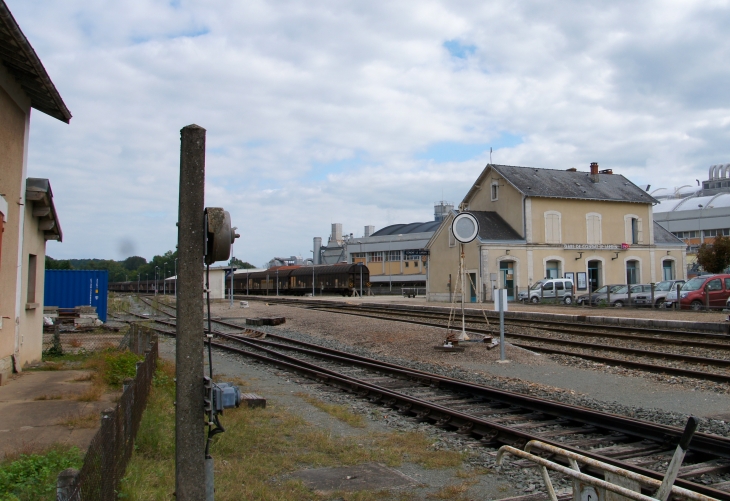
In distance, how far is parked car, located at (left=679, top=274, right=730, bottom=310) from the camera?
1088 inches

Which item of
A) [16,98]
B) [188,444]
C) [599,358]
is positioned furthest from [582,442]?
[16,98]

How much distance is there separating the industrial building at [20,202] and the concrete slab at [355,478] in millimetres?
6561

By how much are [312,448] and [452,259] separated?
3801cm

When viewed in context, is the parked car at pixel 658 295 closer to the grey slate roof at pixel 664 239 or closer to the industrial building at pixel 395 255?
the grey slate roof at pixel 664 239

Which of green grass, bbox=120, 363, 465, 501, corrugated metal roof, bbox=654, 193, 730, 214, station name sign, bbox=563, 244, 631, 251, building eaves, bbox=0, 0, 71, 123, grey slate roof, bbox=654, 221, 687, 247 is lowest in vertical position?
green grass, bbox=120, 363, 465, 501

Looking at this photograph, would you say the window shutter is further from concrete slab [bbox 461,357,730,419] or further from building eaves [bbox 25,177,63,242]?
building eaves [bbox 25,177,63,242]

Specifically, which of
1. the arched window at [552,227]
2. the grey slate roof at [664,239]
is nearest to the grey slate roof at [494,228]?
the arched window at [552,227]

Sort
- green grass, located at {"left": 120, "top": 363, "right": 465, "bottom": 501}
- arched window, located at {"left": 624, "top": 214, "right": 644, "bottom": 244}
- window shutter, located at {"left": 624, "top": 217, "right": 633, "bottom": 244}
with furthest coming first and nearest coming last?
arched window, located at {"left": 624, "top": 214, "right": 644, "bottom": 244}
window shutter, located at {"left": 624, "top": 217, "right": 633, "bottom": 244}
green grass, located at {"left": 120, "top": 363, "right": 465, "bottom": 501}

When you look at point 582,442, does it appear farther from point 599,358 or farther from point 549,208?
point 549,208

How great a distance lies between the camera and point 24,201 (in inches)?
468

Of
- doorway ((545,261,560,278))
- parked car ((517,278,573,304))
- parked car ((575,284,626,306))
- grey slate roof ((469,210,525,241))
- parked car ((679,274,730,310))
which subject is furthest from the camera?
doorway ((545,261,560,278))

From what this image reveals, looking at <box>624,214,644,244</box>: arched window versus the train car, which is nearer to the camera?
<box>624,214,644,244</box>: arched window

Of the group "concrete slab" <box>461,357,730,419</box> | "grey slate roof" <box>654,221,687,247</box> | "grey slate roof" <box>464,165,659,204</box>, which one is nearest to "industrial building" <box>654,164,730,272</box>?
"grey slate roof" <box>654,221,687,247</box>

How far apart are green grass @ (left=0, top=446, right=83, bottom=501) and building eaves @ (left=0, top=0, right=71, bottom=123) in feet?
19.4
